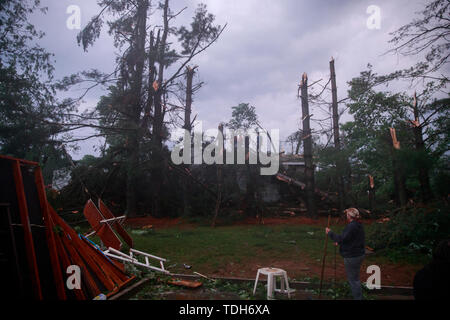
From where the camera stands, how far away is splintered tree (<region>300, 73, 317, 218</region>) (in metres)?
14.1

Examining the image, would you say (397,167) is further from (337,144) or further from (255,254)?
(337,144)

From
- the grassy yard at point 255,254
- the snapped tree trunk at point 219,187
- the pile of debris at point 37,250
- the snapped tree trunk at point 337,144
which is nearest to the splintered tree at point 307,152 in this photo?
the snapped tree trunk at point 337,144

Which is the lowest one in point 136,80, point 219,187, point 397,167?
point 219,187

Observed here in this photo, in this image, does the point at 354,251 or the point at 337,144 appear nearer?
the point at 354,251

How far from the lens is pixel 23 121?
11391mm

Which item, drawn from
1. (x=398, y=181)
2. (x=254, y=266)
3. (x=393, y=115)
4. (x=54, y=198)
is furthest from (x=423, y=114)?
(x=54, y=198)

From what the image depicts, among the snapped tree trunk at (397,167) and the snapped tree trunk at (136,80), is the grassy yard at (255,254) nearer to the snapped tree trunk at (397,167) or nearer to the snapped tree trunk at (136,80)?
the snapped tree trunk at (397,167)

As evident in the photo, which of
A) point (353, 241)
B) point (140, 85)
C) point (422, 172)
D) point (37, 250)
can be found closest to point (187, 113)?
point (140, 85)

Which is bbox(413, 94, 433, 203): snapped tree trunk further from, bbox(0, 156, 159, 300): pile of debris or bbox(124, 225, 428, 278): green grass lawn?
bbox(0, 156, 159, 300): pile of debris

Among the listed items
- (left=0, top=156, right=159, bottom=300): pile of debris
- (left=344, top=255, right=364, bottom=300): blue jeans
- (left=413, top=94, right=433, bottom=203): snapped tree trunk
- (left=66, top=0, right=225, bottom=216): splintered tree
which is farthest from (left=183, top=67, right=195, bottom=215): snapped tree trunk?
(left=344, top=255, right=364, bottom=300): blue jeans

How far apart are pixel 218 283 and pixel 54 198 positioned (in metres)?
8.98

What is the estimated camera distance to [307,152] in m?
14.3

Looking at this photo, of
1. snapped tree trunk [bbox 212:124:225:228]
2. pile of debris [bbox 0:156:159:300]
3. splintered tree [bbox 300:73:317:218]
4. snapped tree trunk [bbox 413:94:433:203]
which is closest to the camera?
pile of debris [bbox 0:156:159:300]

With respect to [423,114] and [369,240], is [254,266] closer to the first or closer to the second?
→ [369,240]
